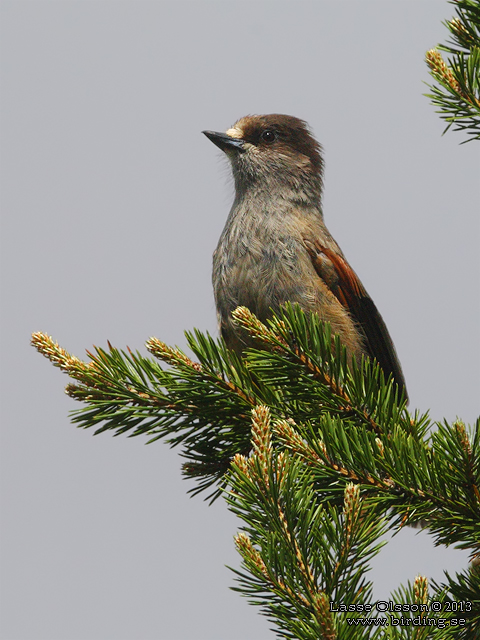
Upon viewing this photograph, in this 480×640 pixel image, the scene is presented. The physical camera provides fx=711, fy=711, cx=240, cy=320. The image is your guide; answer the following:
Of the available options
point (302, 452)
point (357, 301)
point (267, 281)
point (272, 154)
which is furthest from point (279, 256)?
point (302, 452)

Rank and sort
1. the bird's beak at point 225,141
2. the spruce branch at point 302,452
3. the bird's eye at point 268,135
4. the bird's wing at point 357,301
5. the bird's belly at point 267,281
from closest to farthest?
1. the spruce branch at point 302,452
2. the bird's belly at point 267,281
3. the bird's wing at point 357,301
4. the bird's beak at point 225,141
5. the bird's eye at point 268,135

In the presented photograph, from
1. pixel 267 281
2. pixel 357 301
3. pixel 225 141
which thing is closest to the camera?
pixel 267 281

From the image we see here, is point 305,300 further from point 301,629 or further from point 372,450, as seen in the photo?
point 301,629

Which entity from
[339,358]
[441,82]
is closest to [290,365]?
[339,358]

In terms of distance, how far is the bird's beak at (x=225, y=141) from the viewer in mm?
5234

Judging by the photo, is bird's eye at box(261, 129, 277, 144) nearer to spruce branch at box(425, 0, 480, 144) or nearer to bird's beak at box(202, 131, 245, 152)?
bird's beak at box(202, 131, 245, 152)

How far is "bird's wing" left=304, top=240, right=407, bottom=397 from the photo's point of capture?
4.50 meters

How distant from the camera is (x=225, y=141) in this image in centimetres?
532

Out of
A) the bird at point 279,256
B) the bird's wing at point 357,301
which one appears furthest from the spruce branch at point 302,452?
the bird's wing at point 357,301

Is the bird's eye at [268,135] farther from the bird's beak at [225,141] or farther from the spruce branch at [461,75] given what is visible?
the spruce branch at [461,75]

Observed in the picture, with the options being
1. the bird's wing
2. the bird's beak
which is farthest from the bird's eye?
the bird's wing

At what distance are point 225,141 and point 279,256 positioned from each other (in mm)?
1313

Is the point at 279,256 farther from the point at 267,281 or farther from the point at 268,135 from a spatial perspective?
the point at 268,135

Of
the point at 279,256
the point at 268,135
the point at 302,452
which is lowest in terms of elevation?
the point at 302,452
